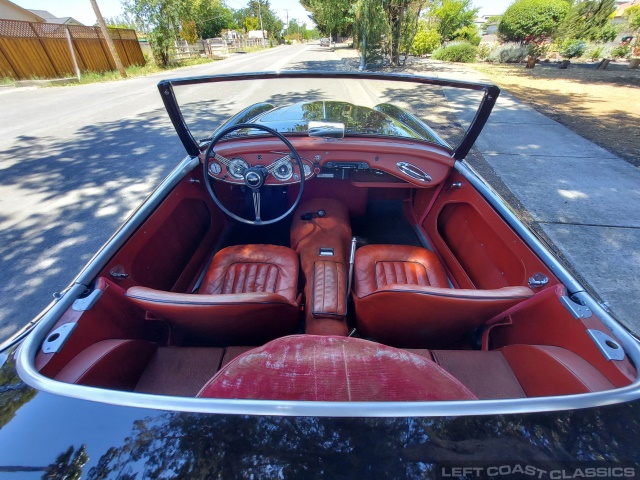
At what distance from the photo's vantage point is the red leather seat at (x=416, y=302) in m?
1.24

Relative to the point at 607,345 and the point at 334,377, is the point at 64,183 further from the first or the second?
the point at 607,345

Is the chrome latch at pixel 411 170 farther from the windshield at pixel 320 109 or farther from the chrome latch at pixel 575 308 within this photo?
the chrome latch at pixel 575 308

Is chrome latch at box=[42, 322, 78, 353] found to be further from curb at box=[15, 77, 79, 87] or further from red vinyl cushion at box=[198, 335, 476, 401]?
curb at box=[15, 77, 79, 87]

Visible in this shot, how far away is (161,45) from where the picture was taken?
17719 millimetres

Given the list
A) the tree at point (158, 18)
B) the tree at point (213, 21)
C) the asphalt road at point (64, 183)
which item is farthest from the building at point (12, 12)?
the asphalt road at point (64, 183)

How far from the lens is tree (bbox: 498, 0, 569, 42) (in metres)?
14.9

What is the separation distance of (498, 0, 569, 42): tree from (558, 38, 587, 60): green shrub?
3.06ft

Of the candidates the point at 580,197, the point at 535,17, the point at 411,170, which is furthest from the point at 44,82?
the point at 535,17

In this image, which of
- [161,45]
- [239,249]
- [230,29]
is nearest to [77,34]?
[161,45]

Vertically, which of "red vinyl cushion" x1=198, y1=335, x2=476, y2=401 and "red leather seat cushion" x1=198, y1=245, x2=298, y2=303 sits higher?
"red vinyl cushion" x1=198, y1=335, x2=476, y2=401

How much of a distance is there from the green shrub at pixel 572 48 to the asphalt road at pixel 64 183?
16588mm

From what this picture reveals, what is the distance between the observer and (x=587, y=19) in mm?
15289

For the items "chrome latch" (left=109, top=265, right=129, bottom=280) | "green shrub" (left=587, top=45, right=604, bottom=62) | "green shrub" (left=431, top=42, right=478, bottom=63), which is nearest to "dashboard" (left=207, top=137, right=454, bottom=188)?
"chrome latch" (left=109, top=265, right=129, bottom=280)

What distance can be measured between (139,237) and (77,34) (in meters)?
18.8
